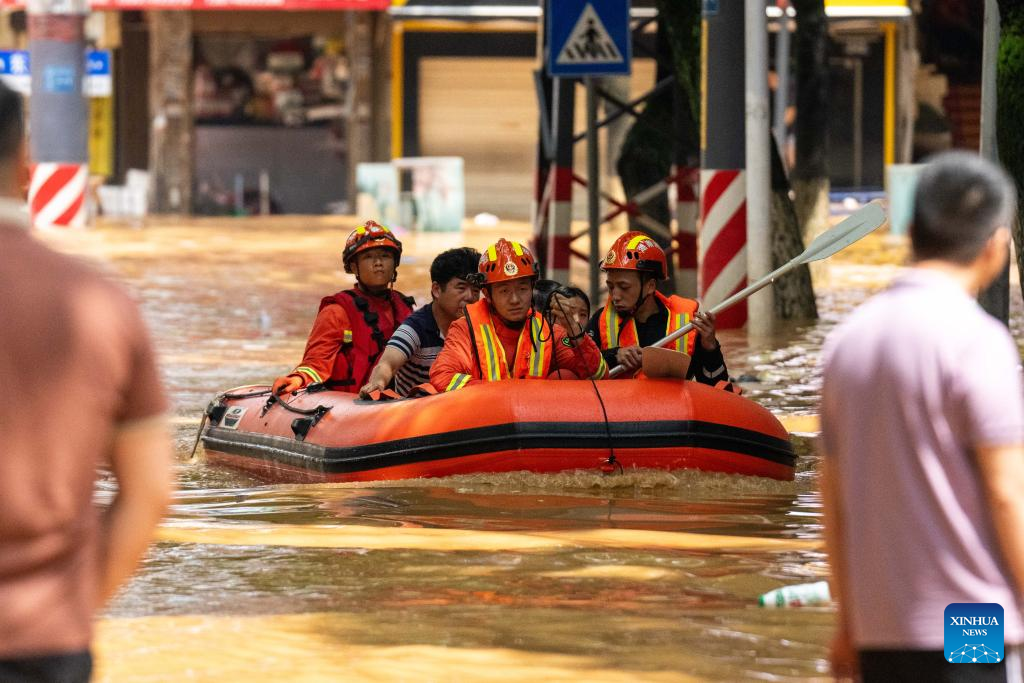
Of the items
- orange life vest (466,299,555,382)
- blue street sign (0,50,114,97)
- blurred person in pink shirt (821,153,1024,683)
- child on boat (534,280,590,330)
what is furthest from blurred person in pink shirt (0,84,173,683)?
blue street sign (0,50,114,97)

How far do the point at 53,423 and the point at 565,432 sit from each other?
587 cm

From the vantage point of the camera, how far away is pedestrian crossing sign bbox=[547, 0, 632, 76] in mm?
14953

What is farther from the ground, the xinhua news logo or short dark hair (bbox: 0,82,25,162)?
short dark hair (bbox: 0,82,25,162)

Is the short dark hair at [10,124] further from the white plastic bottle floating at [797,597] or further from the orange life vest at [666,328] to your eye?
the orange life vest at [666,328]

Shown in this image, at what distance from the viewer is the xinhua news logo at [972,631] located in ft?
11.1

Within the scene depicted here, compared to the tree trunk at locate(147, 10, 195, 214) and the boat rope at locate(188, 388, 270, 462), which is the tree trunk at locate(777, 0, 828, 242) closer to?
the boat rope at locate(188, 388, 270, 462)

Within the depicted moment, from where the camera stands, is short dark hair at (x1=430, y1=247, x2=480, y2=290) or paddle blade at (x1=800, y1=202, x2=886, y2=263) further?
paddle blade at (x1=800, y1=202, x2=886, y2=263)

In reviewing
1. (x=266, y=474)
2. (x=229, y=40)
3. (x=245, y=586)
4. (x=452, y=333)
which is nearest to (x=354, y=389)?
(x=266, y=474)

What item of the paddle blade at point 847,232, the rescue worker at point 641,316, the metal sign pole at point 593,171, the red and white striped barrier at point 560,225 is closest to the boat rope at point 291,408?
the rescue worker at point 641,316

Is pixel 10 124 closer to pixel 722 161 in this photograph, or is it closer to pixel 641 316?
pixel 641 316

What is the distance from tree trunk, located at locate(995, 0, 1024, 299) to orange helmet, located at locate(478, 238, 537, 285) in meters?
3.31

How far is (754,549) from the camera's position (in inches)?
292

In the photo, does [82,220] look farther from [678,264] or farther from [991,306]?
[991,306]

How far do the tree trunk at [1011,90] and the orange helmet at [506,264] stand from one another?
3.31 m
